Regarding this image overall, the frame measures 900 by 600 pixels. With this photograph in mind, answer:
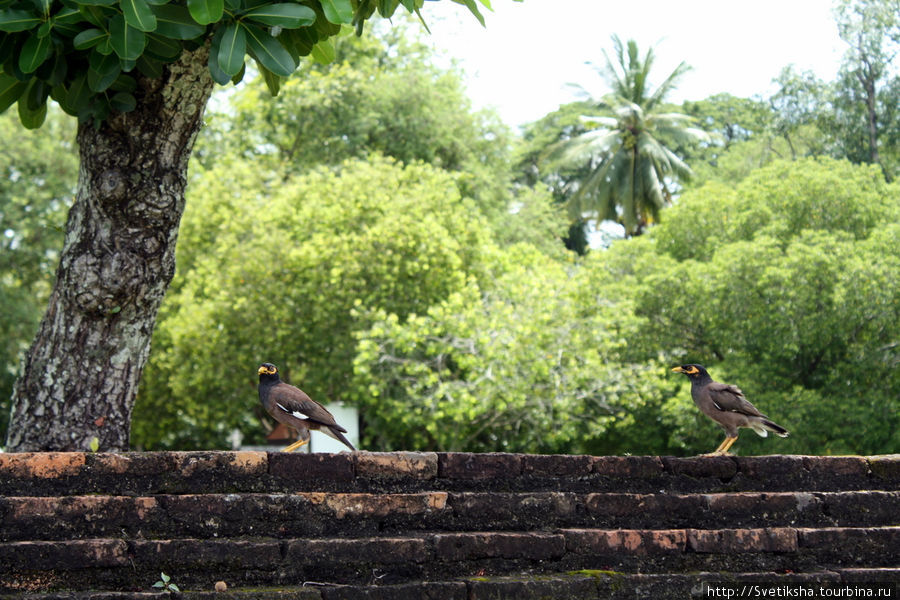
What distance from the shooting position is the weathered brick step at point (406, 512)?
138 inches

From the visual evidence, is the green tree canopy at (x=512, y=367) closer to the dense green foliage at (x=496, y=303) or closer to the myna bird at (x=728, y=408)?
the dense green foliage at (x=496, y=303)

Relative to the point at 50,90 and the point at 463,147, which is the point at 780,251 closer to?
the point at 463,147

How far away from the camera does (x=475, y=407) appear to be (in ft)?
57.3

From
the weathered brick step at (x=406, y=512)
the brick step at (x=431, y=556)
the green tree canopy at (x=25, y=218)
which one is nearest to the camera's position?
the brick step at (x=431, y=556)

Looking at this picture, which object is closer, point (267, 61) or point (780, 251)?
point (267, 61)

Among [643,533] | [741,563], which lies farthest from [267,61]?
[741,563]

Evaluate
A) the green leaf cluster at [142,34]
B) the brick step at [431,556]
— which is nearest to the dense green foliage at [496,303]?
the green leaf cluster at [142,34]

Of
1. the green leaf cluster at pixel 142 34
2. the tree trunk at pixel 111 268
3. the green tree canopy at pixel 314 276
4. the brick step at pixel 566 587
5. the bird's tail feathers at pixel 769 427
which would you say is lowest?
the brick step at pixel 566 587

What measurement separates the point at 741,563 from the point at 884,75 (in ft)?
72.5

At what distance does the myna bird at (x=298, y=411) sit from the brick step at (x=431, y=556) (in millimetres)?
1746

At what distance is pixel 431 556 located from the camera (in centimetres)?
376

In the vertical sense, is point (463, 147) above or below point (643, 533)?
above

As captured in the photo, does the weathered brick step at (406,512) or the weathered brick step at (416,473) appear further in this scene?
the weathered brick step at (416,473)

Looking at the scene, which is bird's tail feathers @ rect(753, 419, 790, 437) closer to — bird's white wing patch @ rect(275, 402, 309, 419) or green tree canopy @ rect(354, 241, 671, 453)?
bird's white wing patch @ rect(275, 402, 309, 419)
